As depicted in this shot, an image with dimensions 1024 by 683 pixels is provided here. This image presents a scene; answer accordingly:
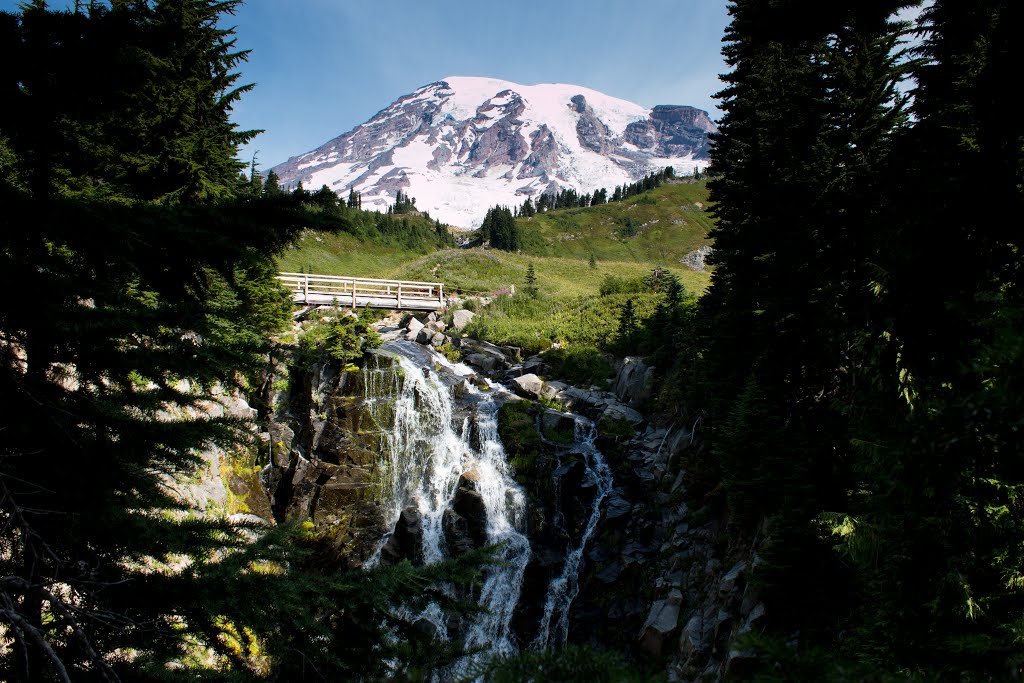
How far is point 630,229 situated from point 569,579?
112 meters

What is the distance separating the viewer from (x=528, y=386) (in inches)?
738

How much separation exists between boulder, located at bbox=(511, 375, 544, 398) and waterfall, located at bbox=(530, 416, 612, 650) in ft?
11.6

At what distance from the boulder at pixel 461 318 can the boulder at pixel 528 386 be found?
305 inches

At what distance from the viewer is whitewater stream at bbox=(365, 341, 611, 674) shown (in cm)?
1247

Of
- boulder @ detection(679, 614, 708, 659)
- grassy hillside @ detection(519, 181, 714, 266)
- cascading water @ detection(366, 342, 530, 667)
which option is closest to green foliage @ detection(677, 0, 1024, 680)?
boulder @ detection(679, 614, 708, 659)

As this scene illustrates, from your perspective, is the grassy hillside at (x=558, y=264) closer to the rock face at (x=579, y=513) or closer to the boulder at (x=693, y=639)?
the rock face at (x=579, y=513)

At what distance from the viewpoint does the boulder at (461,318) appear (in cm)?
2615

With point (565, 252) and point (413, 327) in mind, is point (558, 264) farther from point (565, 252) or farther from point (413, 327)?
point (565, 252)

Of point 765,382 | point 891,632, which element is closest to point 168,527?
point 891,632

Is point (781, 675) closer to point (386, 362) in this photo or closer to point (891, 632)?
point (891, 632)

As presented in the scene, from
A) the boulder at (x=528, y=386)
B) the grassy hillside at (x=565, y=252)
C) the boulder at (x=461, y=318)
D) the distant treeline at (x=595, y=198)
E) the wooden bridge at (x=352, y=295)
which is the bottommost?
the boulder at (x=528, y=386)

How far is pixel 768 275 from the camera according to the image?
10172 millimetres

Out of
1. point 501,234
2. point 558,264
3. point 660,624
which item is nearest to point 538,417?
point 660,624

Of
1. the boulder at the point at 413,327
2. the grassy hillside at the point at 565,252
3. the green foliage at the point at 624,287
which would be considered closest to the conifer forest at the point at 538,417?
the boulder at the point at 413,327
